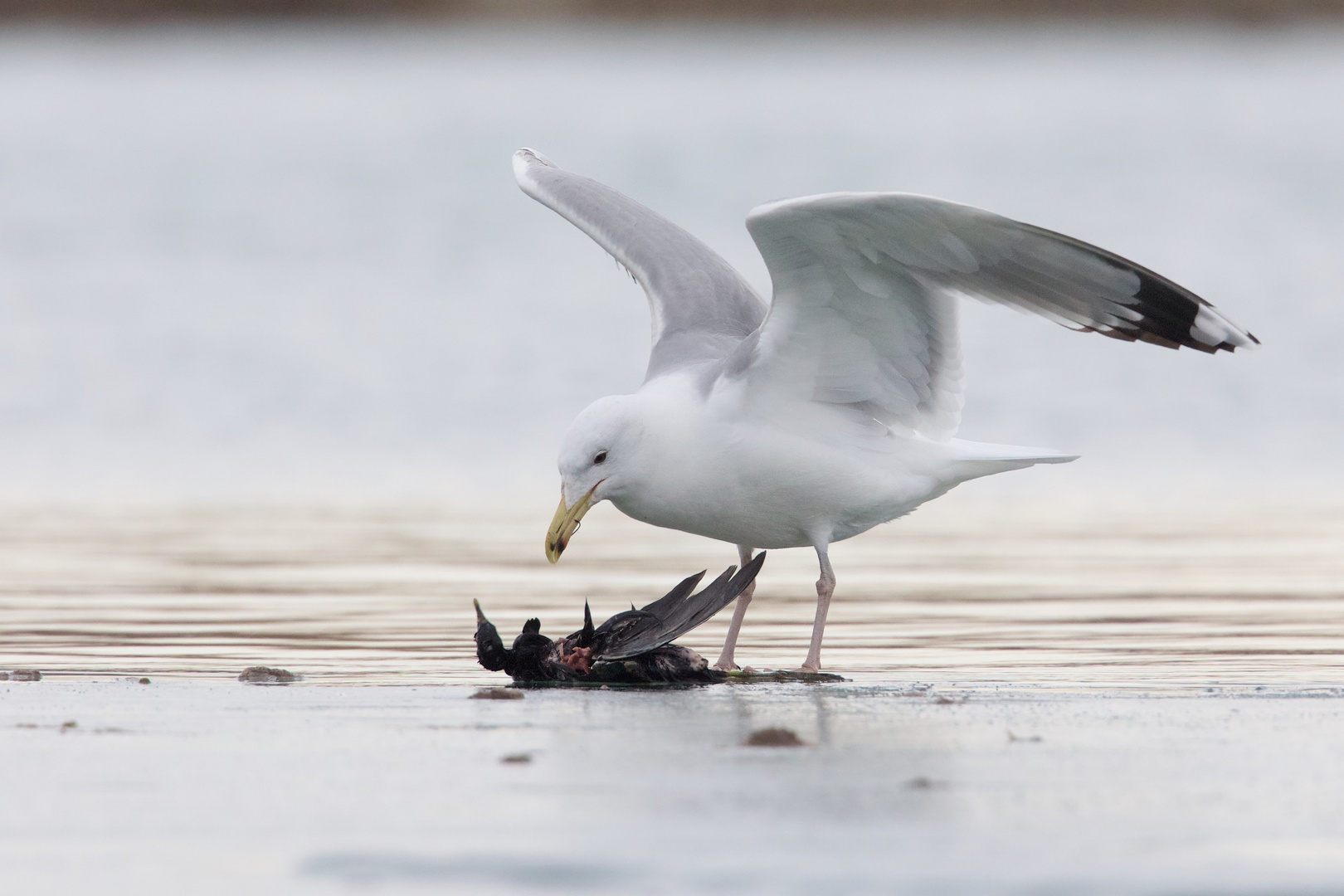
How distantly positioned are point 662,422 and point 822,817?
2.86m

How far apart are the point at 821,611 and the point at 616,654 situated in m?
0.84

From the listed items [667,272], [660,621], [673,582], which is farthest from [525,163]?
[660,621]

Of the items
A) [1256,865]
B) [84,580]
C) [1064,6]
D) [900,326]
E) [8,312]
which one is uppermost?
[1064,6]

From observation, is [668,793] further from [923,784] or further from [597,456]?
[597,456]

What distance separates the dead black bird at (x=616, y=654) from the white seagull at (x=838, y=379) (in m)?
0.28

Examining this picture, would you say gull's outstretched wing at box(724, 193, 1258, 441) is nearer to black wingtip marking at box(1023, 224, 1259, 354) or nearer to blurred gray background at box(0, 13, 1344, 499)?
black wingtip marking at box(1023, 224, 1259, 354)

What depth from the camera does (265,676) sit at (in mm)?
6340

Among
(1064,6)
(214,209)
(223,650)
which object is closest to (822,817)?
(223,650)

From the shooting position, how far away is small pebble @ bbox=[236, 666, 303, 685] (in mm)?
6320

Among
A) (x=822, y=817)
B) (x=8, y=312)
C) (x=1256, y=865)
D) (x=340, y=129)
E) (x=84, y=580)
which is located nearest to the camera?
(x=1256, y=865)

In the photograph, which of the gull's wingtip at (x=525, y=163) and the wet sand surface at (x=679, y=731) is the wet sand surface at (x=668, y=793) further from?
the gull's wingtip at (x=525, y=163)

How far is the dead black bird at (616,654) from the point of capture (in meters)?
6.51

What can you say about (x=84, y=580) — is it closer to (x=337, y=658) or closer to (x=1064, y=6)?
(x=337, y=658)

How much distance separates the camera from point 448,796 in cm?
447
